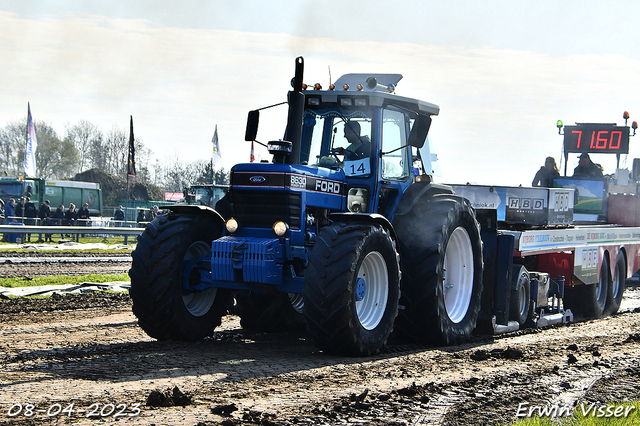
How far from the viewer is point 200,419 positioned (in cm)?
494

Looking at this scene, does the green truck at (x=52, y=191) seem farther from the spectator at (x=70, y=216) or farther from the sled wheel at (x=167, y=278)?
the sled wheel at (x=167, y=278)

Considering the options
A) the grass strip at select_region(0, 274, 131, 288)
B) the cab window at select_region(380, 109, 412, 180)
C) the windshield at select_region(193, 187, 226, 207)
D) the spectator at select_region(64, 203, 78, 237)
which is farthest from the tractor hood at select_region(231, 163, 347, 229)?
the spectator at select_region(64, 203, 78, 237)

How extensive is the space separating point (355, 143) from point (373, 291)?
6.04 ft

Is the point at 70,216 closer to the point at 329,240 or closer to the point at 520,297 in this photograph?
the point at 520,297

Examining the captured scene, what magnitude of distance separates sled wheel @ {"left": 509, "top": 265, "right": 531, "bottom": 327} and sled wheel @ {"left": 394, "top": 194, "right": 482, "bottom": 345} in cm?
118

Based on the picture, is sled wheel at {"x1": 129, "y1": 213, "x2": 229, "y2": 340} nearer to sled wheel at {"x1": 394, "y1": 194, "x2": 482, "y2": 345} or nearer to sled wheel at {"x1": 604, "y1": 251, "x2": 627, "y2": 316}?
sled wheel at {"x1": 394, "y1": 194, "x2": 482, "y2": 345}

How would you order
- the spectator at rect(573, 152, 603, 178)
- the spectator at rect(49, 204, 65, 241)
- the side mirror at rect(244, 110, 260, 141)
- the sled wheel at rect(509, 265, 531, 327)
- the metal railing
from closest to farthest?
the side mirror at rect(244, 110, 260, 141)
the sled wheel at rect(509, 265, 531, 327)
the spectator at rect(573, 152, 603, 178)
the metal railing
the spectator at rect(49, 204, 65, 241)

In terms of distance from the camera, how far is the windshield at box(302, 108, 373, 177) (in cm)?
877

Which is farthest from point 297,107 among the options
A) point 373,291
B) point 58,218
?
point 58,218

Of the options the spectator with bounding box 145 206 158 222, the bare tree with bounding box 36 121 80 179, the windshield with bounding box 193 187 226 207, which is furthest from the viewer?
the bare tree with bounding box 36 121 80 179

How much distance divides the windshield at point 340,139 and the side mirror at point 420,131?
0.58 meters

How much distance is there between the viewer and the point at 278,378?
6.39 m

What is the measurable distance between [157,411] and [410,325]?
418 centimetres

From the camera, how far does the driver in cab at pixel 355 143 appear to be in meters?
8.77
